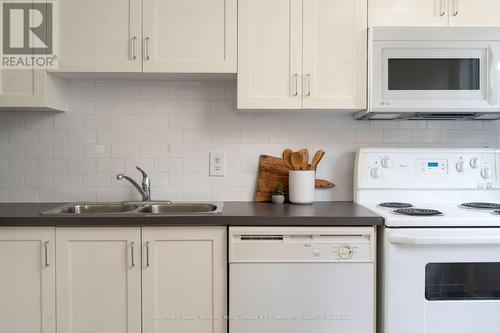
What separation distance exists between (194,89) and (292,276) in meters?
1.23

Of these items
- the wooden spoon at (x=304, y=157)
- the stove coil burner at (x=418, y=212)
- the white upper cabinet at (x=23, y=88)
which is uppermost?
the white upper cabinet at (x=23, y=88)

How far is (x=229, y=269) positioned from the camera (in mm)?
1698

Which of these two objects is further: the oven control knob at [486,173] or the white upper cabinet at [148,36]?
the oven control knob at [486,173]

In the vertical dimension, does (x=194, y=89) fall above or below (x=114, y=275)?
above

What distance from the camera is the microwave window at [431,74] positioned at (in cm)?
194

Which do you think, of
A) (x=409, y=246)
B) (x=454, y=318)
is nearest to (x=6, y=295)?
(x=409, y=246)

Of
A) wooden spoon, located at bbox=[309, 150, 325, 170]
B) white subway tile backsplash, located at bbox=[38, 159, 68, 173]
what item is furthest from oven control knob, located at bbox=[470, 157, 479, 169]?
white subway tile backsplash, located at bbox=[38, 159, 68, 173]

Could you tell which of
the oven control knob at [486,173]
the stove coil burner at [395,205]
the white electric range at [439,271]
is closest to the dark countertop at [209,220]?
the white electric range at [439,271]

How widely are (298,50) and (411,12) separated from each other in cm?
63

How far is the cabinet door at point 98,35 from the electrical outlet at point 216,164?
69cm

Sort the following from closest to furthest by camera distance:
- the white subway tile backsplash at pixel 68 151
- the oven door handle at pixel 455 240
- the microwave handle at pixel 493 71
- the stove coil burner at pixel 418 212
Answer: the oven door handle at pixel 455 240 < the stove coil burner at pixel 418 212 < the microwave handle at pixel 493 71 < the white subway tile backsplash at pixel 68 151

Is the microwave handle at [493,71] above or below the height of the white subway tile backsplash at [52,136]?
above

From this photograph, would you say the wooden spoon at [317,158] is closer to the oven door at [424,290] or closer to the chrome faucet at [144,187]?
the oven door at [424,290]

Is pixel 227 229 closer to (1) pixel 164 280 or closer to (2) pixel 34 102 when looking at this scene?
(1) pixel 164 280
